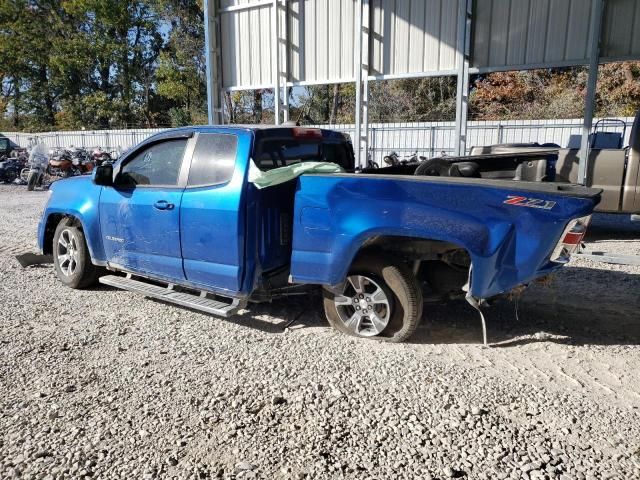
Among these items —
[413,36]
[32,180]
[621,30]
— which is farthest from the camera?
[32,180]

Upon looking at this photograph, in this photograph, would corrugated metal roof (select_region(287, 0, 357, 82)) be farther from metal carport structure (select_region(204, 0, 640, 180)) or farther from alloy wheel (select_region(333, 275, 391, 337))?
alloy wheel (select_region(333, 275, 391, 337))

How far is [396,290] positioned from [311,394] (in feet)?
3.87

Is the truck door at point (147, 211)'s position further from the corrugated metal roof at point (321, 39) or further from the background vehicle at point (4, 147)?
the background vehicle at point (4, 147)

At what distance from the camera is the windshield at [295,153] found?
181 inches

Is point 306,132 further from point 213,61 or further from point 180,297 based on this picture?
point 213,61

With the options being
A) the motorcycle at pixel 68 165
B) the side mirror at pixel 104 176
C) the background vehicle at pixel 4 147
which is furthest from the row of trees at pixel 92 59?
the side mirror at pixel 104 176

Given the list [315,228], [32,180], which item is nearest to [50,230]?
[315,228]

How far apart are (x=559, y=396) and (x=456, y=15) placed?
31.0 ft

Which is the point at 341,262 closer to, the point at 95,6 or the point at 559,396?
the point at 559,396

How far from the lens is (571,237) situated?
3719 millimetres

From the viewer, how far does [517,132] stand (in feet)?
59.0

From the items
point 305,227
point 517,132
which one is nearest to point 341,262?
point 305,227

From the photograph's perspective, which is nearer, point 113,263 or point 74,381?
point 74,381

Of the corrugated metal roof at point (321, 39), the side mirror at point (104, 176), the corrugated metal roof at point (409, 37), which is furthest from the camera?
the corrugated metal roof at point (321, 39)
